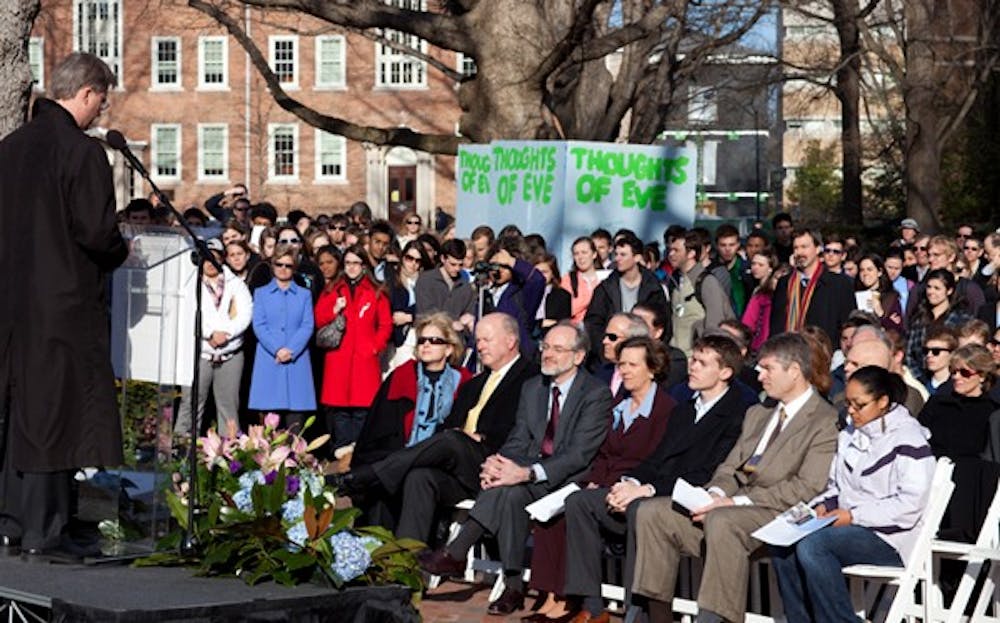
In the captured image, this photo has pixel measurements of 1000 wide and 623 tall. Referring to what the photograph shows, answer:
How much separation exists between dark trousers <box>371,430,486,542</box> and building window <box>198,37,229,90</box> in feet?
196

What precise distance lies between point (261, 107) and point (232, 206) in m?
49.2

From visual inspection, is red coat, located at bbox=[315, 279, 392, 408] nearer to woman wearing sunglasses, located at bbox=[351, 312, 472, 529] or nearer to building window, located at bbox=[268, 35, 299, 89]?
woman wearing sunglasses, located at bbox=[351, 312, 472, 529]

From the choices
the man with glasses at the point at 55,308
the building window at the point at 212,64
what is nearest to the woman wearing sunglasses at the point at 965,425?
the man with glasses at the point at 55,308

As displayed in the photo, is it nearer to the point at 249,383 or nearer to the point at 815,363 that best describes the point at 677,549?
the point at 815,363

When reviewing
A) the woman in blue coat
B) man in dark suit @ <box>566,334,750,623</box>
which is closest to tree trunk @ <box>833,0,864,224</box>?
the woman in blue coat

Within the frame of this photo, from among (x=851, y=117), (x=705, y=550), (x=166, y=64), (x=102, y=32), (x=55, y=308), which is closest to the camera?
(x=55, y=308)

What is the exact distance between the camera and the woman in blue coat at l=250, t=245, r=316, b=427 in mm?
16438

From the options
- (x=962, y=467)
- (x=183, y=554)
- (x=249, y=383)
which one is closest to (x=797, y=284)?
(x=249, y=383)

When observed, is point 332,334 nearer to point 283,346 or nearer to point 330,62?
point 283,346

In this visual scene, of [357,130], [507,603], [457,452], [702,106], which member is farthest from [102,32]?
[507,603]

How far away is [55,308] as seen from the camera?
28.8 ft

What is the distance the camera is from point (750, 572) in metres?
10.2

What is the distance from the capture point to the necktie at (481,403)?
12.3 m

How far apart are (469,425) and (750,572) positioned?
2.62 meters
